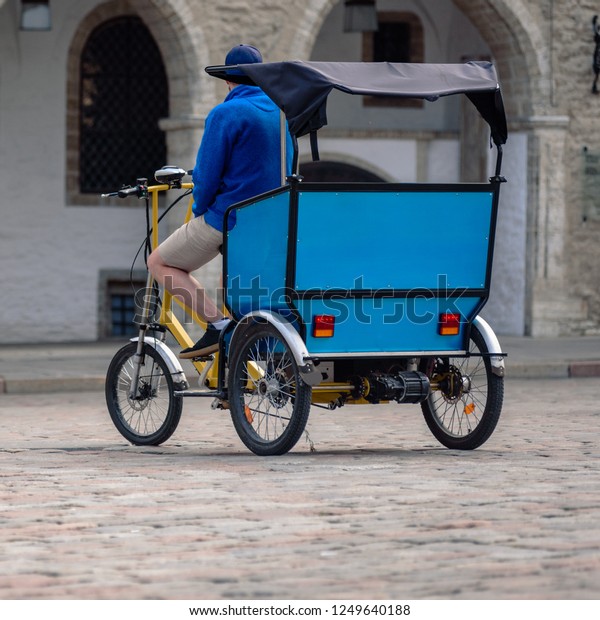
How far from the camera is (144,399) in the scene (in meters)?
8.98

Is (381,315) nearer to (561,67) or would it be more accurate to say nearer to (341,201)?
(341,201)

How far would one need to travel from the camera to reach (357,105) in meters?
20.9

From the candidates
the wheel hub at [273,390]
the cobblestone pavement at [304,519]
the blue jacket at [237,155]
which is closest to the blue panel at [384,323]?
the wheel hub at [273,390]

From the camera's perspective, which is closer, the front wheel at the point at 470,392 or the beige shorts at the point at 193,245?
the front wheel at the point at 470,392

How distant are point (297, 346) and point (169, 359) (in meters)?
1.29

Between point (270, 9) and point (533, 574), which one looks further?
point (270, 9)

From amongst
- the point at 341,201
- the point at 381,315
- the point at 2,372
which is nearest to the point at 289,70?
the point at 341,201

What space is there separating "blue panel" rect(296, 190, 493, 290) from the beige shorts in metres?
0.82

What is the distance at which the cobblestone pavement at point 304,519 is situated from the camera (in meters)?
4.98

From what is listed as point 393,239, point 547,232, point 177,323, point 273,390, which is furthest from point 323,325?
point 547,232

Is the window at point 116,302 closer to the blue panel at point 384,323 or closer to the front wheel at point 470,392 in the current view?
the front wheel at point 470,392

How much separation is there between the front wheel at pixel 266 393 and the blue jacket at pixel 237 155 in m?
0.64

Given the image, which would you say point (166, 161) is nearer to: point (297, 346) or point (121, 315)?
point (121, 315)

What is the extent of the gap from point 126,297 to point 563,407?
9.45m
